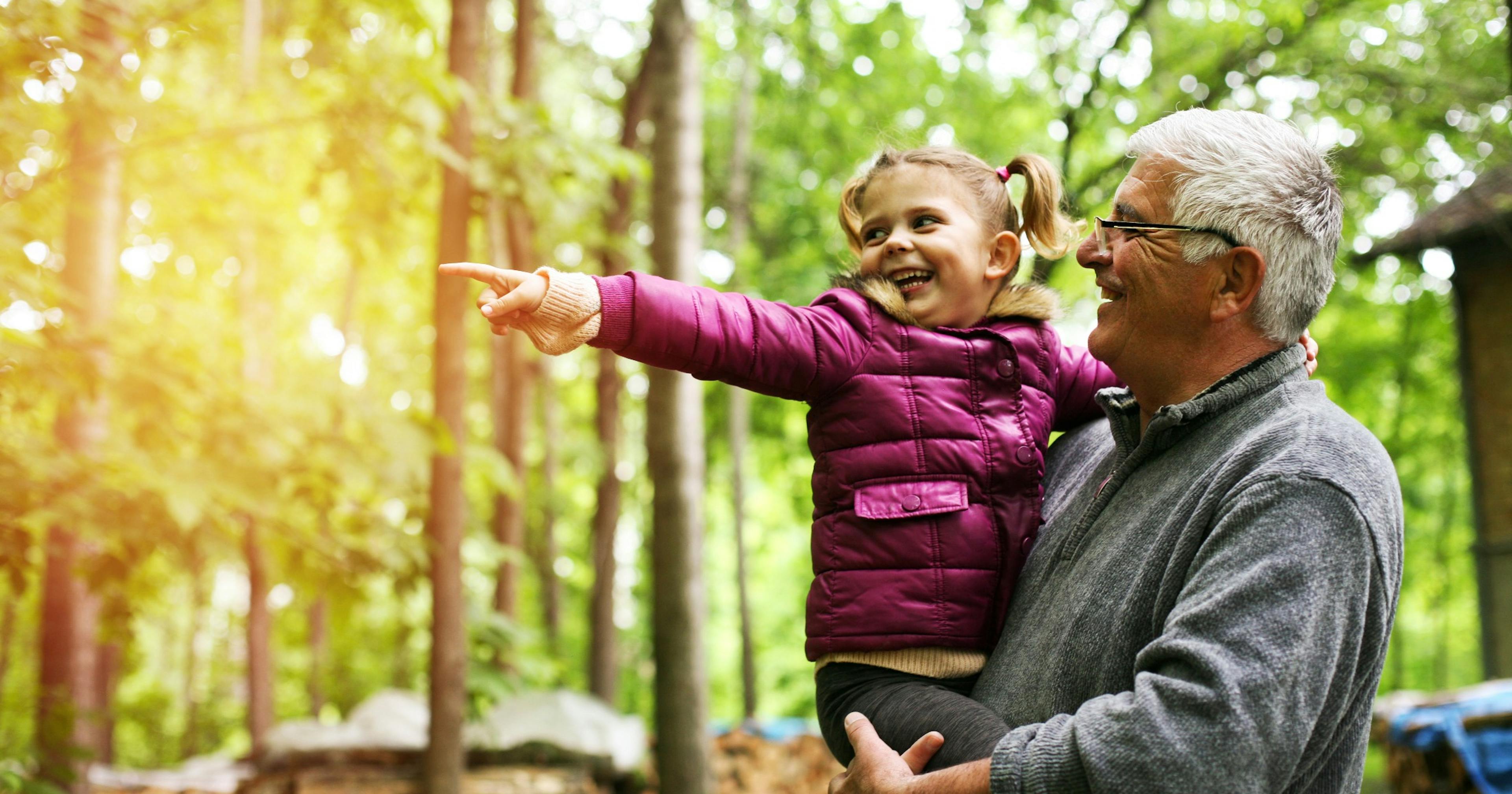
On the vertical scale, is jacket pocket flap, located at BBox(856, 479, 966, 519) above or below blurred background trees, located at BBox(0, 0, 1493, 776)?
below

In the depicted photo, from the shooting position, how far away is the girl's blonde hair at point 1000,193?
7.73 feet

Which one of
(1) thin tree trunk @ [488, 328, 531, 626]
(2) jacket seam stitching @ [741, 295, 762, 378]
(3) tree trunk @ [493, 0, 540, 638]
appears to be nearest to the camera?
(2) jacket seam stitching @ [741, 295, 762, 378]

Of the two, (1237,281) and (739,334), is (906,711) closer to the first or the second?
(739,334)

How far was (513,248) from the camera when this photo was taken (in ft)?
24.4

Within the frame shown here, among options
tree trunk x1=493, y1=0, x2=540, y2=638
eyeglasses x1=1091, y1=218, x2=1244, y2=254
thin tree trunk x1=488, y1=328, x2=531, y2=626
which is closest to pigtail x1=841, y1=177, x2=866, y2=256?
eyeglasses x1=1091, y1=218, x2=1244, y2=254

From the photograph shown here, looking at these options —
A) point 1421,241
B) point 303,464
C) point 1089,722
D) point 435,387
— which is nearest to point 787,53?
point 1421,241

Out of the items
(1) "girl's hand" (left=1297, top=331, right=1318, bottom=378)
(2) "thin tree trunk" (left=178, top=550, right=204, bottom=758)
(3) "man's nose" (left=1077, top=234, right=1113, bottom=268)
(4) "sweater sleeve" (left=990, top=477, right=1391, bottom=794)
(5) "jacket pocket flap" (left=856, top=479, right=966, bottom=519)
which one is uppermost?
(3) "man's nose" (left=1077, top=234, right=1113, bottom=268)

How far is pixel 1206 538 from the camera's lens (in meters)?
1.55

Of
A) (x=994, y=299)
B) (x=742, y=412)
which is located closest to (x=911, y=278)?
(x=994, y=299)

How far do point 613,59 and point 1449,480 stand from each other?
62.1 feet

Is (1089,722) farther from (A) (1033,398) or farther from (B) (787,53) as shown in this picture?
(B) (787,53)

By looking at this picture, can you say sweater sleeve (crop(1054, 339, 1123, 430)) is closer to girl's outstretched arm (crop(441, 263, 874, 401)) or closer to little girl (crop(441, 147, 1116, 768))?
little girl (crop(441, 147, 1116, 768))

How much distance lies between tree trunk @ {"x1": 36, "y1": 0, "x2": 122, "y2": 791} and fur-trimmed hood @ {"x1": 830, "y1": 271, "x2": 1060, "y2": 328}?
3.15 m

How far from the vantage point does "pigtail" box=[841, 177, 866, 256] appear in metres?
2.46
